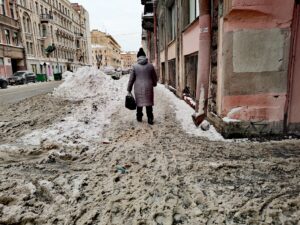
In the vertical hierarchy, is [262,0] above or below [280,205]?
above

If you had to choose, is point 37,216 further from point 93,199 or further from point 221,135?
point 221,135

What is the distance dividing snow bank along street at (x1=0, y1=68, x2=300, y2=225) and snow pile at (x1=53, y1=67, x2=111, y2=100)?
566 cm

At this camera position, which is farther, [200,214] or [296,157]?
[296,157]

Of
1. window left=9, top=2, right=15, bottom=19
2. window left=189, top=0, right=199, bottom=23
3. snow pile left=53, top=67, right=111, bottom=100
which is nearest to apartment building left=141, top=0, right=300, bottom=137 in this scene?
window left=189, top=0, right=199, bottom=23

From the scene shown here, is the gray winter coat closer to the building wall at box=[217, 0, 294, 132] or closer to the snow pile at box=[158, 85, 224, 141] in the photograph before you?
the snow pile at box=[158, 85, 224, 141]

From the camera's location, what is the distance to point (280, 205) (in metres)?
2.13

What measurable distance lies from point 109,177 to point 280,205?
5.84ft

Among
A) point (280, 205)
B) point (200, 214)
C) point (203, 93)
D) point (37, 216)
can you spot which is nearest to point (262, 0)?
point (203, 93)

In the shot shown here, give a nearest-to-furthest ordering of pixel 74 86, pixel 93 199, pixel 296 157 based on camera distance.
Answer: pixel 93 199, pixel 296 157, pixel 74 86

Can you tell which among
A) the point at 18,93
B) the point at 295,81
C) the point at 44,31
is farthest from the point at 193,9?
the point at 44,31

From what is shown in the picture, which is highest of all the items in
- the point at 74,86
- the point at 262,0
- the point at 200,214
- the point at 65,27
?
the point at 65,27

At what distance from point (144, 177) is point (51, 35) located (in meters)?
45.2

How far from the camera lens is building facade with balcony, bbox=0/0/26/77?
92.2 feet

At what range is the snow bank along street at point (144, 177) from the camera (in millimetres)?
2061
